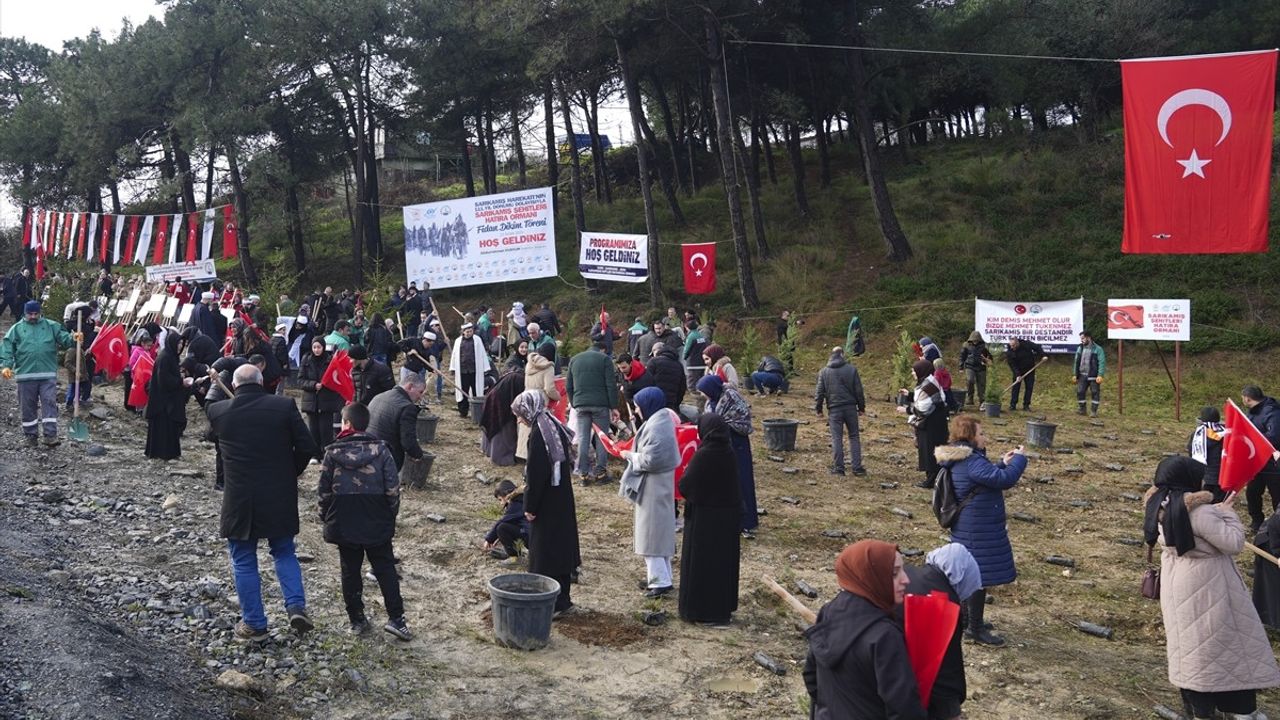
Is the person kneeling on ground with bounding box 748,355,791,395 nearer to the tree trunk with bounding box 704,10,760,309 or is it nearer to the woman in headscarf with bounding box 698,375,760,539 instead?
the tree trunk with bounding box 704,10,760,309

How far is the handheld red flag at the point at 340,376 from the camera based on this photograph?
11.6 m

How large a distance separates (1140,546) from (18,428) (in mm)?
13686

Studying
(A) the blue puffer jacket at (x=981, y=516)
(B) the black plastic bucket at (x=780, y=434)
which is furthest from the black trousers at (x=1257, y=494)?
(B) the black plastic bucket at (x=780, y=434)

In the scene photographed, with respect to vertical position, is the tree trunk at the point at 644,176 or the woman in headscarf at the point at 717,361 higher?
the tree trunk at the point at 644,176

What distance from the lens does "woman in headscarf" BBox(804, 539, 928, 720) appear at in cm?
367

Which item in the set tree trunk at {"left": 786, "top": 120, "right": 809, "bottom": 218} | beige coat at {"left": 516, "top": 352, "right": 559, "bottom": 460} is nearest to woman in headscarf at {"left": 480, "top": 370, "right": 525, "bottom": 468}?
beige coat at {"left": 516, "top": 352, "right": 559, "bottom": 460}

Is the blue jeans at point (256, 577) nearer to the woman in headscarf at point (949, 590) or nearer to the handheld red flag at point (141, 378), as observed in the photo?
the woman in headscarf at point (949, 590)

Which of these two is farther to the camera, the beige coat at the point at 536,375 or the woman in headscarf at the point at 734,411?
the beige coat at the point at 536,375

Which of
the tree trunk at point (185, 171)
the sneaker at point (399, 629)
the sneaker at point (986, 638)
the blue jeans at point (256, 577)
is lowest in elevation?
the sneaker at point (986, 638)

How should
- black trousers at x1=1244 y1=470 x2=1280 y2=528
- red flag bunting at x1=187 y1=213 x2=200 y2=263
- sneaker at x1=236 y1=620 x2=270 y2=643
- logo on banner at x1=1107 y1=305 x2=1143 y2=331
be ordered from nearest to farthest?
sneaker at x1=236 y1=620 x2=270 y2=643 < black trousers at x1=1244 y1=470 x2=1280 y2=528 < logo on banner at x1=1107 y1=305 x2=1143 y2=331 < red flag bunting at x1=187 y1=213 x2=200 y2=263

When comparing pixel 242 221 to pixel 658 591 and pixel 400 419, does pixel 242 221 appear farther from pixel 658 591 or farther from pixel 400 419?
pixel 658 591

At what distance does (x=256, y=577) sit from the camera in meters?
6.90

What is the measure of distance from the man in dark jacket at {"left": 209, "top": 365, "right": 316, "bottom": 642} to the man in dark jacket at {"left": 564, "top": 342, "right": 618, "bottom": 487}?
5.32 m

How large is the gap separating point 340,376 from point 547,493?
4842 mm
